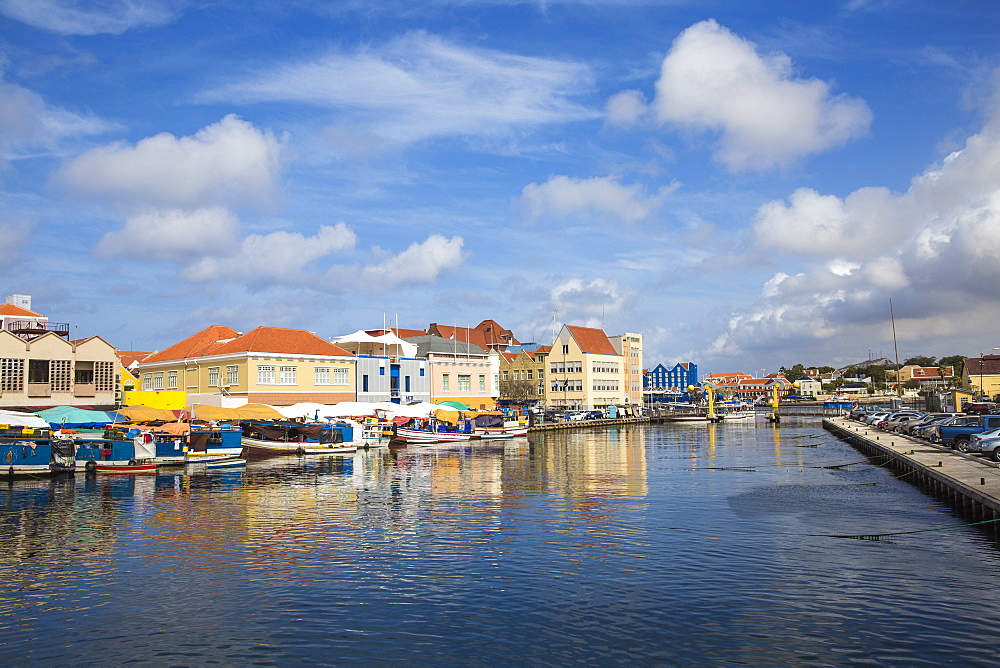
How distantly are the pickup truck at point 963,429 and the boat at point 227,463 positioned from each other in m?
39.8

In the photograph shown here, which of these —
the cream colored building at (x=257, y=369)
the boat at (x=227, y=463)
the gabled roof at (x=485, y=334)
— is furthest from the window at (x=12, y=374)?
the gabled roof at (x=485, y=334)

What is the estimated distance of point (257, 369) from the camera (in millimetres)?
63531

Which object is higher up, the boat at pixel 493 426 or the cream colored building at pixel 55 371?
the cream colored building at pixel 55 371

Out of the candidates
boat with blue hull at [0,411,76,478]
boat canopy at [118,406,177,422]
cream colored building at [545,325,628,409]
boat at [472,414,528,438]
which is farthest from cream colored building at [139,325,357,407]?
cream colored building at [545,325,628,409]

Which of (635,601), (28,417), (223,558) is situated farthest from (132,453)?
(635,601)

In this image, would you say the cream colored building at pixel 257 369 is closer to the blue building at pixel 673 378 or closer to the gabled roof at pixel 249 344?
the gabled roof at pixel 249 344

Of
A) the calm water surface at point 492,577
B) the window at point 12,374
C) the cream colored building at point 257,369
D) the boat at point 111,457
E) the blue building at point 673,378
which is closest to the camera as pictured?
the calm water surface at point 492,577

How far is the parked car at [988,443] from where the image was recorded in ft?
113

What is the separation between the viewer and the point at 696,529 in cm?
2270

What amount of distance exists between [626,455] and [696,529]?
99.9ft

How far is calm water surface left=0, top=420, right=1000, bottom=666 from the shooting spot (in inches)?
502

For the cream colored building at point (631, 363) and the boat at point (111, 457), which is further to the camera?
the cream colored building at point (631, 363)

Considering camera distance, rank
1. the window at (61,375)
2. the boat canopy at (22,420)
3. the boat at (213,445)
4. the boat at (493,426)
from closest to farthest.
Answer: the boat canopy at (22,420)
the boat at (213,445)
the window at (61,375)
the boat at (493,426)

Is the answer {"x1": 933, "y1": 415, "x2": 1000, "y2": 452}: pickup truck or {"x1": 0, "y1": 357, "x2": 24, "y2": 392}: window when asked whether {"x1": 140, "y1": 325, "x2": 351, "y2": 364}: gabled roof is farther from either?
{"x1": 933, "y1": 415, "x2": 1000, "y2": 452}: pickup truck
